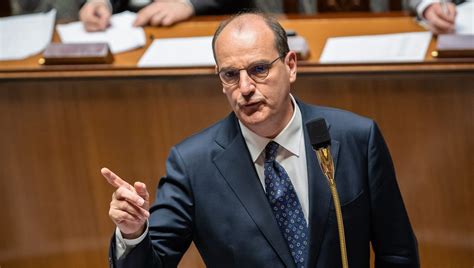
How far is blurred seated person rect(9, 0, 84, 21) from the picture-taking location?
2562mm

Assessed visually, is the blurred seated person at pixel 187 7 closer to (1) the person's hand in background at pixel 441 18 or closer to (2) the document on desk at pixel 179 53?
(2) the document on desk at pixel 179 53

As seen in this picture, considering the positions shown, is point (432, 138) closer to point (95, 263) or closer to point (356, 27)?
point (356, 27)

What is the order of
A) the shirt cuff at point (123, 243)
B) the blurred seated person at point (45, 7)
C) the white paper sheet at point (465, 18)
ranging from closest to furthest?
1. the shirt cuff at point (123, 243)
2. the white paper sheet at point (465, 18)
3. the blurred seated person at point (45, 7)

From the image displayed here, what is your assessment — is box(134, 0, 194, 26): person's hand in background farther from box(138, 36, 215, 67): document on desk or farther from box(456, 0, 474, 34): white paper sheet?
box(456, 0, 474, 34): white paper sheet

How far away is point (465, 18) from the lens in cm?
204

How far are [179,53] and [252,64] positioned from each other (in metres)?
0.80

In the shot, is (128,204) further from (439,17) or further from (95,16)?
(95,16)

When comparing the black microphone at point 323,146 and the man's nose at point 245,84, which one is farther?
the man's nose at point 245,84

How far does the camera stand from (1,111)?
2031 millimetres

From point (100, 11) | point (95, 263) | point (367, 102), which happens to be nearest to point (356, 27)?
point (367, 102)

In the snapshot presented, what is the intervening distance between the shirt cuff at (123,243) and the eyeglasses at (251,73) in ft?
0.74

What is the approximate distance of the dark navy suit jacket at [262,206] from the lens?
51.5 inches

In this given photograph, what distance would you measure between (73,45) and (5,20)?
43 cm

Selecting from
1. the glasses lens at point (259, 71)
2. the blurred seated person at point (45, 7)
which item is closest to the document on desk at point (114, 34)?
the blurred seated person at point (45, 7)
